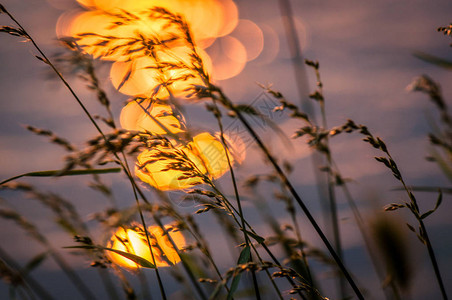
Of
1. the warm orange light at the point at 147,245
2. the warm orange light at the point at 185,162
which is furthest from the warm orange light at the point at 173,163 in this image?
the warm orange light at the point at 147,245

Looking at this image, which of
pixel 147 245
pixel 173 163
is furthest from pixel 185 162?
pixel 147 245

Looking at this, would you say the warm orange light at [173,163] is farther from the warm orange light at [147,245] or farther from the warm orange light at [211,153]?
the warm orange light at [147,245]

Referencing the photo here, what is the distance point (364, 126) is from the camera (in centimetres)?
123

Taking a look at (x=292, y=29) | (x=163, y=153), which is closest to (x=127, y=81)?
(x=163, y=153)

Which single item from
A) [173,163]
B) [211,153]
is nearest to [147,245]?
[173,163]

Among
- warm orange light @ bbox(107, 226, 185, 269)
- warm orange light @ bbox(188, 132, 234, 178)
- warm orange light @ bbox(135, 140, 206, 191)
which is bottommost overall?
warm orange light @ bbox(107, 226, 185, 269)

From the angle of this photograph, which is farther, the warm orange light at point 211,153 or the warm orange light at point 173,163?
the warm orange light at point 211,153

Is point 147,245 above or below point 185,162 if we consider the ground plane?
below

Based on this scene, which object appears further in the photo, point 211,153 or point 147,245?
point 211,153

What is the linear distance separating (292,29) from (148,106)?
0.76 m

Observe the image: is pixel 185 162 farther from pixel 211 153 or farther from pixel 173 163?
pixel 211 153

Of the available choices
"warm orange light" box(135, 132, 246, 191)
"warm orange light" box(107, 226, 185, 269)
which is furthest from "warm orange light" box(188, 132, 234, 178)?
"warm orange light" box(107, 226, 185, 269)

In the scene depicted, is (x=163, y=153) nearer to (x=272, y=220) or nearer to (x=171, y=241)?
(x=171, y=241)

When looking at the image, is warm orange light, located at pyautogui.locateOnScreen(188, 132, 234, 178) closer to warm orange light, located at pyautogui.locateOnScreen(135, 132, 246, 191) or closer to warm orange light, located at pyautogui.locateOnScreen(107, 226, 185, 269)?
warm orange light, located at pyautogui.locateOnScreen(135, 132, 246, 191)
